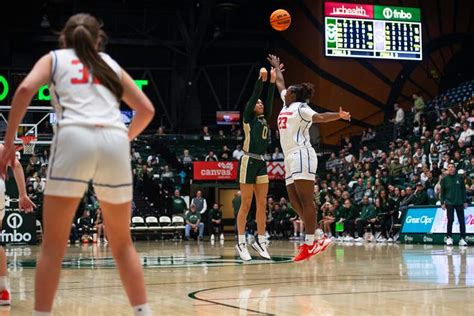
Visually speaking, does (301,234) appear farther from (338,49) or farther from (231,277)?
(231,277)

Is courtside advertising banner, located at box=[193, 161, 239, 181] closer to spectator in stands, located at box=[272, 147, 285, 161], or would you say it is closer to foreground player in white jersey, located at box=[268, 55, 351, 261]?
spectator in stands, located at box=[272, 147, 285, 161]

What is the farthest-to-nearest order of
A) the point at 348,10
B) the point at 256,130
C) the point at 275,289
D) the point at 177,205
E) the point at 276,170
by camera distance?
the point at 276,170
the point at 348,10
the point at 177,205
the point at 256,130
the point at 275,289

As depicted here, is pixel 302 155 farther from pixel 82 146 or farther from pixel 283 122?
pixel 82 146

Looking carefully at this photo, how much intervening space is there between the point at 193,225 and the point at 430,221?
8.07 meters

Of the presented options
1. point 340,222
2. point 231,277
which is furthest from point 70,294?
point 340,222

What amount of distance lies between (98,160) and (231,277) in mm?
4169

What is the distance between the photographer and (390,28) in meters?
27.0

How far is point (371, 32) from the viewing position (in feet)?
87.3

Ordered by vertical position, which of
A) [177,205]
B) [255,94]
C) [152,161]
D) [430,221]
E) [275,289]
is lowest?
[275,289]

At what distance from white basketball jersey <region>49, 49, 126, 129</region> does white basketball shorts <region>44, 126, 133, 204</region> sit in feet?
0.22

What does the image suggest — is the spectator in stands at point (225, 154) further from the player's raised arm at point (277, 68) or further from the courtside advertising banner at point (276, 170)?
the player's raised arm at point (277, 68)

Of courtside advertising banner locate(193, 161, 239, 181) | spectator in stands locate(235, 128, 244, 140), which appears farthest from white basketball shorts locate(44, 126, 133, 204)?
spectator in stands locate(235, 128, 244, 140)

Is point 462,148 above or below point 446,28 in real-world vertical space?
below

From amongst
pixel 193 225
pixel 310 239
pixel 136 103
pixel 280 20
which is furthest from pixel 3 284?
pixel 193 225
